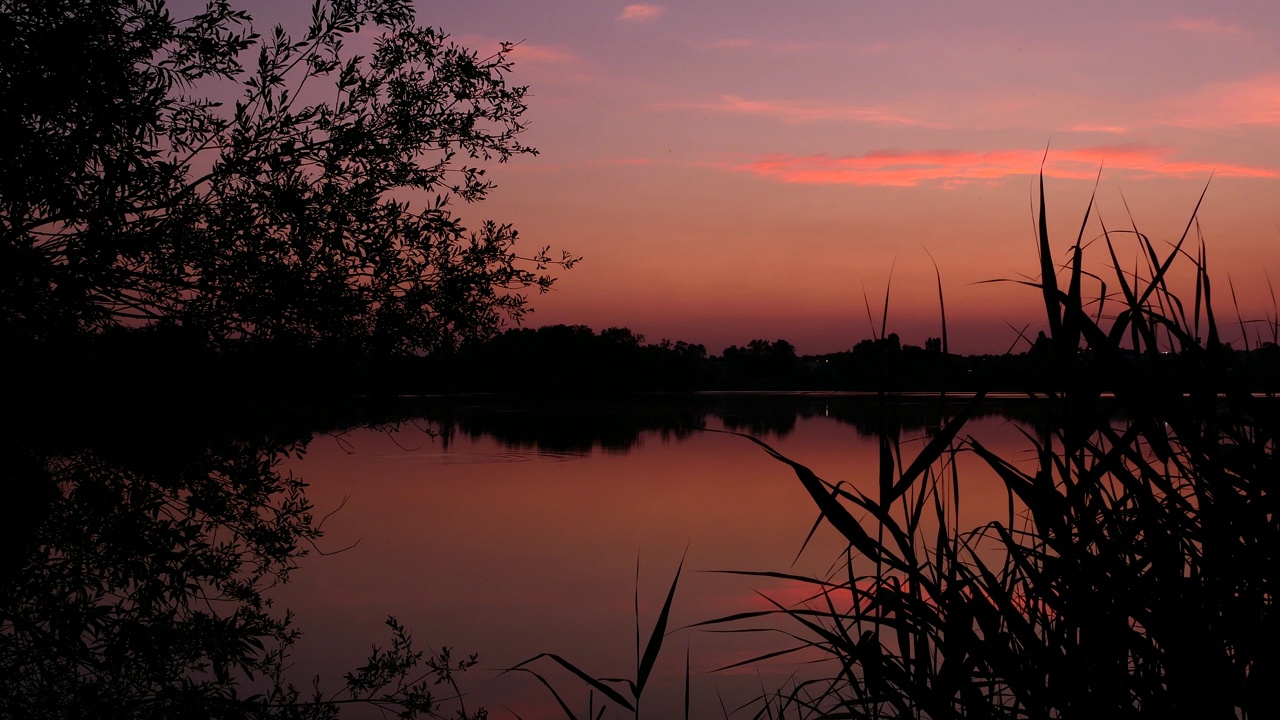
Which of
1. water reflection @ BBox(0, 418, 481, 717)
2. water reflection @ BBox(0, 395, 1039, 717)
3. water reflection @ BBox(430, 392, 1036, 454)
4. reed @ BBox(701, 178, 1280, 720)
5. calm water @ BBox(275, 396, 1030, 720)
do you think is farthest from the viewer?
water reflection @ BBox(430, 392, 1036, 454)

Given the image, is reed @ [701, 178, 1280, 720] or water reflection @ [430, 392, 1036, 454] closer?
reed @ [701, 178, 1280, 720]

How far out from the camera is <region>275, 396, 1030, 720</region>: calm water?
902 cm

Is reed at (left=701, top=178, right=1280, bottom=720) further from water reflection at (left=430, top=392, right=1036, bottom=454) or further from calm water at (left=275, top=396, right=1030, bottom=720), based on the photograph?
water reflection at (left=430, top=392, right=1036, bottom=454)

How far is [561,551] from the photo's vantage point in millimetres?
13648

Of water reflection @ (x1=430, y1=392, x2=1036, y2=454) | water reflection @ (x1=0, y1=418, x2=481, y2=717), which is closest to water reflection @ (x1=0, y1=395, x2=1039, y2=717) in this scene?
water reflection @ (x1=0, y1=418, x2=481, y2=717)

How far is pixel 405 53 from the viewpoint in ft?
17.4

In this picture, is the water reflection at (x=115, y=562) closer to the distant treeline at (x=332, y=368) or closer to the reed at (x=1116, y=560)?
the distant treeline at (x=332, y=368)

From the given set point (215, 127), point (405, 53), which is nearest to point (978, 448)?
point (215, 127)

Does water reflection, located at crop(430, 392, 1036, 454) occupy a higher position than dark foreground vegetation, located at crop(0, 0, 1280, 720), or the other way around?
dark foreground vegetation, located at crop(0, 0, 1280, 720)

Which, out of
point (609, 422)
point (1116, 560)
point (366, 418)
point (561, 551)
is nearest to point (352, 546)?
point (366, 418)

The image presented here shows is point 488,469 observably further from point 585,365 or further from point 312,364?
point 585,365

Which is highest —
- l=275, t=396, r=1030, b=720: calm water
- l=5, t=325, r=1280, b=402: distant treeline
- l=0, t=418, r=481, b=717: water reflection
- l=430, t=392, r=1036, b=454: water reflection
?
l=5, t=325, r=1280, b=402: distant treeline

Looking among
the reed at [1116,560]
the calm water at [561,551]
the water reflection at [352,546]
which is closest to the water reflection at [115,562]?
the water reflection at [352,546]

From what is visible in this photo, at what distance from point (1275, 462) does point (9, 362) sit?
13.2 feet
